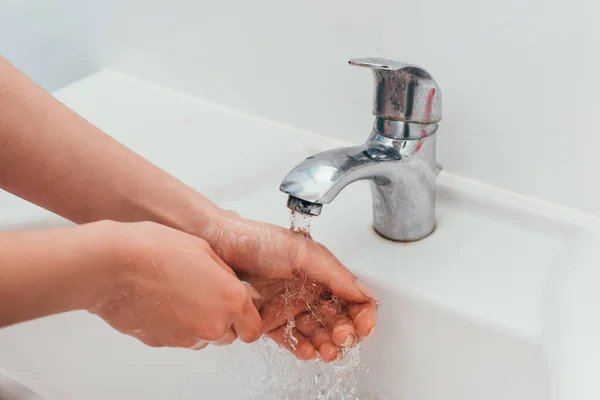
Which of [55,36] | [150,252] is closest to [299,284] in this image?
[150,252]

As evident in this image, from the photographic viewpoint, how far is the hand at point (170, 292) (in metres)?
0.40

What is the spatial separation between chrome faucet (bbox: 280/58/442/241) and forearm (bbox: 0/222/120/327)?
0.41 feet

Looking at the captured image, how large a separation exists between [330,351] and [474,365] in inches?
4.2

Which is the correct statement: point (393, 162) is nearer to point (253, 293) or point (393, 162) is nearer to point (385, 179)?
point (385, 179)

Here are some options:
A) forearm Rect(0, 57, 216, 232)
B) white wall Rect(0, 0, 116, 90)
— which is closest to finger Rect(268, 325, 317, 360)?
forearm Rect(0, 57, 216, 232)

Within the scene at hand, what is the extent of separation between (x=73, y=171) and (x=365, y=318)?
0.81ft

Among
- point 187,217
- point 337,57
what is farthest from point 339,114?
point 187,217

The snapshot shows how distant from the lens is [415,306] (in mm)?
495

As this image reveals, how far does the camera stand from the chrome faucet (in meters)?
0.44

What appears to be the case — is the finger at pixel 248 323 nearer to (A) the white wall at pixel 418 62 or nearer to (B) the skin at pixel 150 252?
(B) the skin at pixel 150 252

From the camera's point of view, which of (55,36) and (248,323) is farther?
(55,36)

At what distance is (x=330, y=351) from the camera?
1.59ft

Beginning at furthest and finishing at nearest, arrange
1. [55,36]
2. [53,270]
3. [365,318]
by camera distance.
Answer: [55,36] → [365,318] → [53,270]

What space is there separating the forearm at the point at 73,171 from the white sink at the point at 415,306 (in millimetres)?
85
